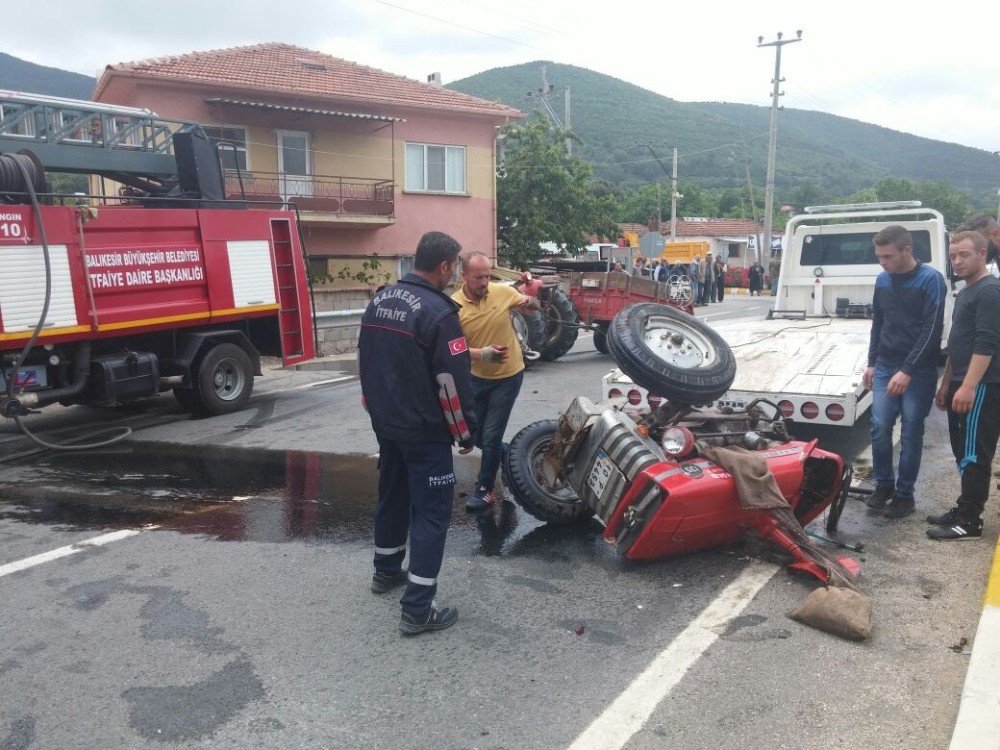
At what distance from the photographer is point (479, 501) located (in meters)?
5.82

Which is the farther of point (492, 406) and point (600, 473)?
point (492, 406)

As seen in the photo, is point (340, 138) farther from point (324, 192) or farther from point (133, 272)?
point (133, 272)

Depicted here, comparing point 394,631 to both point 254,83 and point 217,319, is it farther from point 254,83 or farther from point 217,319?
point 254,83

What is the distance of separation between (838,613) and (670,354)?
198 cm

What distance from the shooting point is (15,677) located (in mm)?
3508

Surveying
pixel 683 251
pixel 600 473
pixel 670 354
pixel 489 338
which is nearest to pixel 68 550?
pixel 489 338

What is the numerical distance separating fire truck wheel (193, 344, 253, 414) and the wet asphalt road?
Result: 3.48 meters

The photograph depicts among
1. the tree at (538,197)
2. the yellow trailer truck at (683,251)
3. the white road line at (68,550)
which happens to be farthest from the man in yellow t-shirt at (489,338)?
the yellow trailer truck at (683,251)

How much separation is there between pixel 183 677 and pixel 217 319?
22.9ft

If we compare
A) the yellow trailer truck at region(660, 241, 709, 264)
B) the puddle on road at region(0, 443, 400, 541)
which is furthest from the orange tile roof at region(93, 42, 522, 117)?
the yellow trailer truck at region(660, 241, 709, 264)

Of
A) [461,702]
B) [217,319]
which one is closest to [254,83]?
[217,319]

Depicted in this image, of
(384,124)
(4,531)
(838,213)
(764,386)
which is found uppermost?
(384,124)

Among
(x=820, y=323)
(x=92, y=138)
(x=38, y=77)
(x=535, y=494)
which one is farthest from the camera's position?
(x=38, y=77)

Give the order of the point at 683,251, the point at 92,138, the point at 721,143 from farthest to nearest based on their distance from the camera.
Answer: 1. the point at 721,143
2. the point at 683,251
3. the point at 92,138
